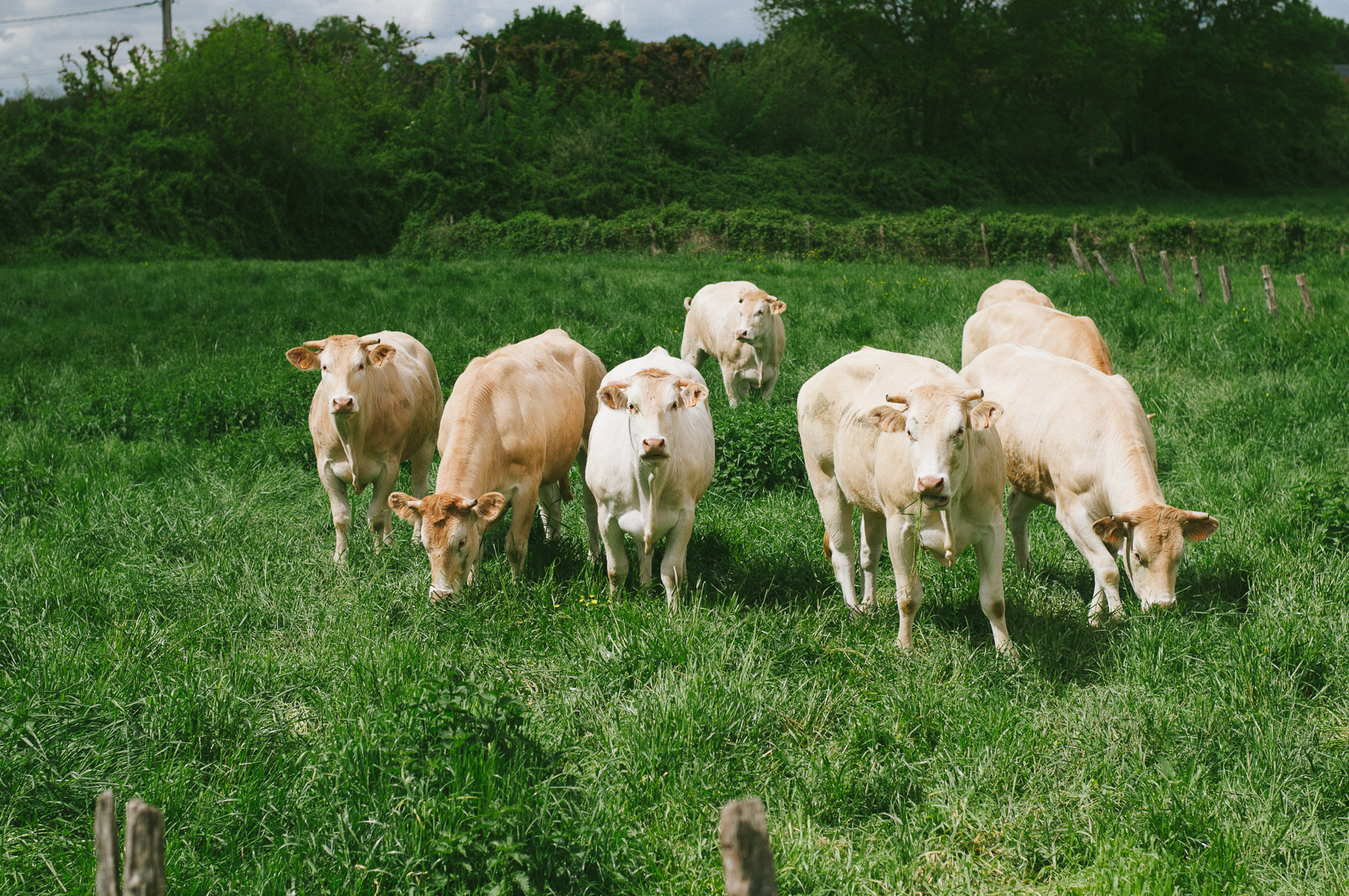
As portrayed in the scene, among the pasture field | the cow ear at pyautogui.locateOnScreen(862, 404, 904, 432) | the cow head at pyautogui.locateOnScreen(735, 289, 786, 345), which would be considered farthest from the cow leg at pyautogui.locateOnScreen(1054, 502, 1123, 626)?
the cow head at pyautogui.locateOnScreen(735, 289, 786, 345)

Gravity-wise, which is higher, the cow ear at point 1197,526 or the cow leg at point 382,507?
the cow ear at point 1197,526

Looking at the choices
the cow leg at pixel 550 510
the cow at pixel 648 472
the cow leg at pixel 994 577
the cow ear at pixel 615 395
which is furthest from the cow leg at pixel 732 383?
the cow leg at pixel 994 577

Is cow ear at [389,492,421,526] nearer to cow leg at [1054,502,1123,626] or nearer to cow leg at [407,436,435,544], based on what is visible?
cow leg at [407,436,435,544]

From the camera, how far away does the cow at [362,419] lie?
21.0 ft

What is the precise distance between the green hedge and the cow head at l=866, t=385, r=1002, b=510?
69.3 ft

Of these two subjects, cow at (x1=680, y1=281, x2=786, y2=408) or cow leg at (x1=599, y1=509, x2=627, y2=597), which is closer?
cow leg at (x1=599, y1=509, x2=627, y2=597)

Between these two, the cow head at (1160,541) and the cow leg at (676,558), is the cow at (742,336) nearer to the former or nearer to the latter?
the cow leg at (676,558)

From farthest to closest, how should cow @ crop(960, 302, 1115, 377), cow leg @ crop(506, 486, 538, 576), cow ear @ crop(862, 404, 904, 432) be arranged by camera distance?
cow @ crop(960, 302, 1115, 377), cow leg @ crop(506, 486, 538, 576), cow ear @ crop(862, 404, 904, 432)

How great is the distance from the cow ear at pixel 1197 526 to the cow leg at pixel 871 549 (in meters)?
1.66

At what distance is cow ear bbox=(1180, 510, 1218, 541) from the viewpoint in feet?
15.9

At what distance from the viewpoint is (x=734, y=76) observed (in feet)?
136

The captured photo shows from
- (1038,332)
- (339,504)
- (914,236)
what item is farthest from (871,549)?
(914,236)

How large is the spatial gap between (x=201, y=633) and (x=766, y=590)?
3190mm

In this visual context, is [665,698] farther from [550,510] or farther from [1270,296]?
[1270,296]
